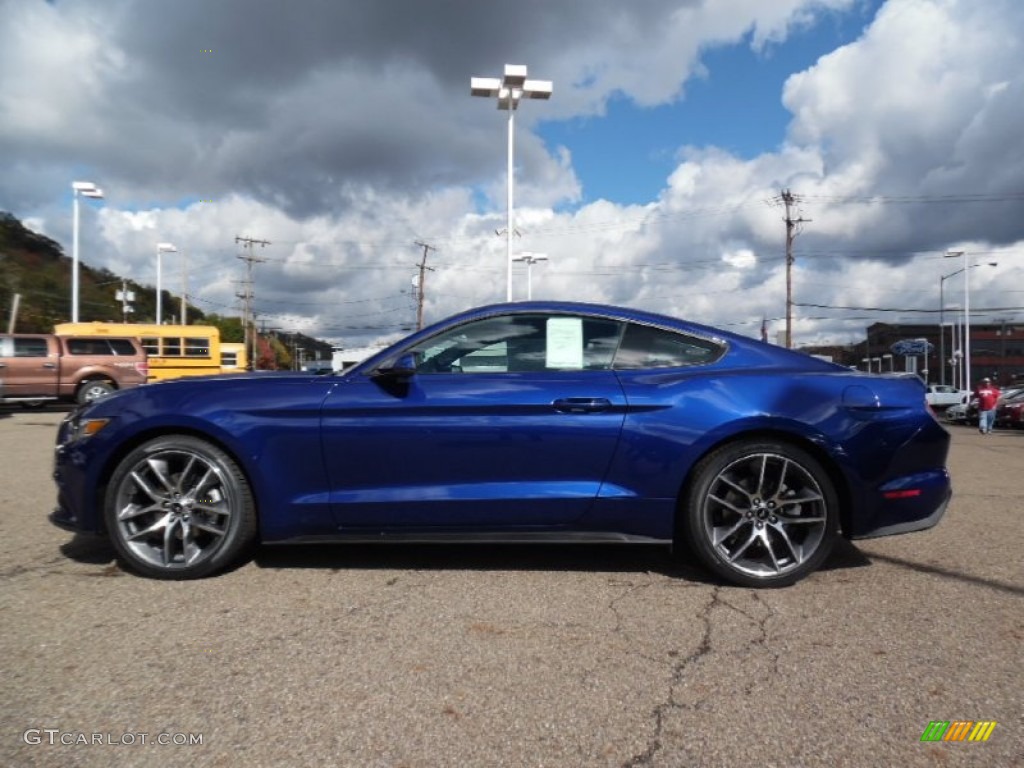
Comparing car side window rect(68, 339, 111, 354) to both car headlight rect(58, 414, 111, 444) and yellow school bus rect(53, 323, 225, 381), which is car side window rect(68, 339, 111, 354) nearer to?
yellow school bus rect(53, 323, 225, 381)

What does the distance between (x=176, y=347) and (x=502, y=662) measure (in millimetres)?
22207

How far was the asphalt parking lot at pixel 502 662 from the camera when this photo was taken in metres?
1.91

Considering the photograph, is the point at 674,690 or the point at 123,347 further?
the point at 123,347

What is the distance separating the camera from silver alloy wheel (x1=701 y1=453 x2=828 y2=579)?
10.5 ft

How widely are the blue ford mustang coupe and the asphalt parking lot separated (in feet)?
0.82

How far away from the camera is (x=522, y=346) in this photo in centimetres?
341

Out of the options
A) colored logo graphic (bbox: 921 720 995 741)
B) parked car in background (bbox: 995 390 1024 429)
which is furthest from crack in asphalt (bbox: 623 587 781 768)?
parked car in background (bbox: 995 390 1024 429)

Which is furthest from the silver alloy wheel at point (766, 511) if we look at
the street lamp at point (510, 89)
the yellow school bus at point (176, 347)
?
the yellow school bus at point (176, 347)

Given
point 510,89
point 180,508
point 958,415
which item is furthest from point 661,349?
point 958,415

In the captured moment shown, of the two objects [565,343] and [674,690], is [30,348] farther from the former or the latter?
[674,690]

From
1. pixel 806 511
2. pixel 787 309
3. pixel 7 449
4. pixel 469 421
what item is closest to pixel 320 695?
pixel 469 421

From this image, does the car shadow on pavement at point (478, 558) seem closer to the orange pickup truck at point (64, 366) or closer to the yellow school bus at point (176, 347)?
the orange pickup truck at point (64, 366)

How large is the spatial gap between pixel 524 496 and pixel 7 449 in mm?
8299

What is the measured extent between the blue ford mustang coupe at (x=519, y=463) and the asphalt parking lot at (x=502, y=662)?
0.25m
